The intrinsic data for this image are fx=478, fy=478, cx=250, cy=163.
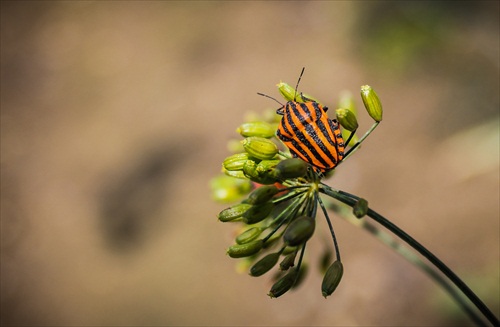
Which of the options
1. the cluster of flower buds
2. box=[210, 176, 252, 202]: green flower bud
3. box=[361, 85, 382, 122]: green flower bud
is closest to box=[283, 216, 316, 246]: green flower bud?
the cluster of flower buds

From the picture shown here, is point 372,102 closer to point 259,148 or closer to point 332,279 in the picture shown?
point 259,148

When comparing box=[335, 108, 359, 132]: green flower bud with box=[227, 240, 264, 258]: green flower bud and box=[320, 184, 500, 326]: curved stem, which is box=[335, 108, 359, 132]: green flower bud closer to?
box=[320, 184, 500, 326]: curved stem

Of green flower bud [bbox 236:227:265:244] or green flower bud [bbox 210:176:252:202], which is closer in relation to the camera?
green flower bud [bbox 236:227:265:244]

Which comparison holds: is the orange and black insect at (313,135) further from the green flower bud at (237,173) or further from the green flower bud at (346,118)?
the green flower bud at (237,173)

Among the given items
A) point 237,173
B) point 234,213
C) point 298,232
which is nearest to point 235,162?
point 237,173

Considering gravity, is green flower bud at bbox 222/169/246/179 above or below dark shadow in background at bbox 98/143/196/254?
below

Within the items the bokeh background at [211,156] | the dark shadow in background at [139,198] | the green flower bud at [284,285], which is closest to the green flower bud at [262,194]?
the green flower bud at [284,285]

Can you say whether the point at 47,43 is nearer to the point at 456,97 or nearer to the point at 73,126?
the point at 73,126


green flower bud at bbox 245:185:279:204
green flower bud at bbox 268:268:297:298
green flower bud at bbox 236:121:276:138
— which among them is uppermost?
green flower bud at bbox 236:121:276:138
